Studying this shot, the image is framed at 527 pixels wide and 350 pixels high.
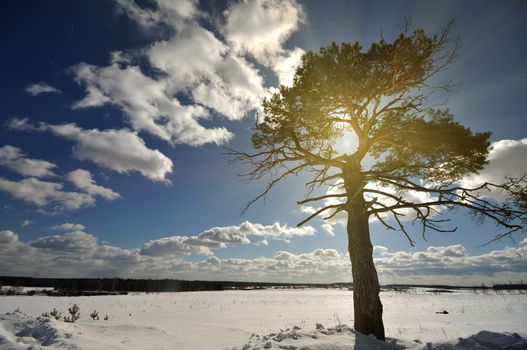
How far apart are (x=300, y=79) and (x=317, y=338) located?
664cm

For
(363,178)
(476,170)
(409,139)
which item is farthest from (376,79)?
(476,170)

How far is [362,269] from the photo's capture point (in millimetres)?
6973

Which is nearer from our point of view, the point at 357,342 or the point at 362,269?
the point at 357,342

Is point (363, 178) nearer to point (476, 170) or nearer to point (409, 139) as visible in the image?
point (409, 139)

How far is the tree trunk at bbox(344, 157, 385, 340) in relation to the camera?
661 centimetres

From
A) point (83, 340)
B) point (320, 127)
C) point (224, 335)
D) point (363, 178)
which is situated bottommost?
point (224, 335)

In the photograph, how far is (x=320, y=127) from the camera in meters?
8.46

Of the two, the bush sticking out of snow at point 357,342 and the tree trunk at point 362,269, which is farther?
the tree trunk at point 362,269

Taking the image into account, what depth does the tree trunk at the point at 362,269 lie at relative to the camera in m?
6.61

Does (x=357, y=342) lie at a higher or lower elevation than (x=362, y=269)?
lower

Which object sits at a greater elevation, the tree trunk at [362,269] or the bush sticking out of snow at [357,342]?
the tree trunk at [362,269]

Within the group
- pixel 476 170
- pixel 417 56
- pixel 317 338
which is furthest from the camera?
pixel 476 170

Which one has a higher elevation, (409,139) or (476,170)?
(409,139)

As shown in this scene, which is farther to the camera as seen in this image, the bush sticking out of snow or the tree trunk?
the tree trunk
